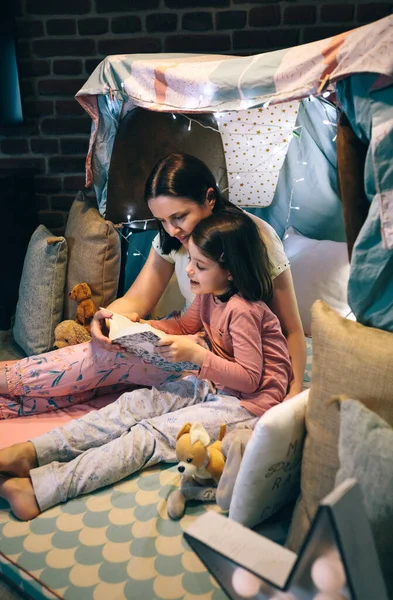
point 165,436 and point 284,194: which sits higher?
point 284,194

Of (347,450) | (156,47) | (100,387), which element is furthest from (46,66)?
(347,450)

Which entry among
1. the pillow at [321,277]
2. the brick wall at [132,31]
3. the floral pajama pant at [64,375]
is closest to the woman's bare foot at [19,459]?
the floral pajama pant at [64,375]

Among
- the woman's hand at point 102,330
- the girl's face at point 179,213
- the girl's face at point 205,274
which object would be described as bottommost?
the woman's hand at point 102,330

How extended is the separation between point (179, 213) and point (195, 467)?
2.59ft

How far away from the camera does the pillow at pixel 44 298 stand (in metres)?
2.22

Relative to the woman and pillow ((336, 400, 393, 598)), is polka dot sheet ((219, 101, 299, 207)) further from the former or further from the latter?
pillow ((336, 400, 393, 598))

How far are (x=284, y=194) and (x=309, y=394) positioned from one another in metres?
1.38

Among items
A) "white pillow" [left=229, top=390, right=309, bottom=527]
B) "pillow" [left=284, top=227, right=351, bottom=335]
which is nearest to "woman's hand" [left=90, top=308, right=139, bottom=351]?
"white pillow" [left=229, top=390, right=309, bottom=527]

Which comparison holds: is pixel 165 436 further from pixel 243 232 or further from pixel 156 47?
pixel 156 47

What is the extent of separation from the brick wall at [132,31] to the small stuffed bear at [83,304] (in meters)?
1.03

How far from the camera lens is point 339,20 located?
8.47ft

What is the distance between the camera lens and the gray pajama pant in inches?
58.6

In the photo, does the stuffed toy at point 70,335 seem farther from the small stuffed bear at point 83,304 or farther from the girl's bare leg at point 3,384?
the girl's bare leg at point 3,384

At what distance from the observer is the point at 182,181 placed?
1.77 meters
